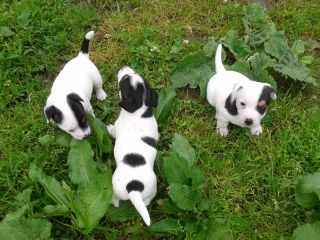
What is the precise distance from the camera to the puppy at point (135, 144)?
3439 mm

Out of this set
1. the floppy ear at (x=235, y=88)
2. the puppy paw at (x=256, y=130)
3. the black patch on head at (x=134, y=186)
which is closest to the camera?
the black patch on head at (x=134, y=186)

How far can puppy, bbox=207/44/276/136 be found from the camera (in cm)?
374

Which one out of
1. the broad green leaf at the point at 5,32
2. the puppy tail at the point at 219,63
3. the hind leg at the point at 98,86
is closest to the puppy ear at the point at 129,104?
the hind leg at the point at 98,86

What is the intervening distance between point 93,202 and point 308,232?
205 centimetres

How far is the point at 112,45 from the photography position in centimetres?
531

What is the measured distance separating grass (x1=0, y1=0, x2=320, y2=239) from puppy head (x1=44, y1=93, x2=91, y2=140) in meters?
0.33

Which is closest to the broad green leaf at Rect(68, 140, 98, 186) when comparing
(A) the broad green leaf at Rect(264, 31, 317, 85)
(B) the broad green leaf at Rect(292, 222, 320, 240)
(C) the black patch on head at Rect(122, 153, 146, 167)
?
(C) the black patch on head at Rect(122, 153, 146, 167)

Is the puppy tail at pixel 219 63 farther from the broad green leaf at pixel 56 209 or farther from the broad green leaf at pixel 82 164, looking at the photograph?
the broad green leaf at pixel 56 209

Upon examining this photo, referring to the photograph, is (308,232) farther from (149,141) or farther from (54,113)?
(54,113)

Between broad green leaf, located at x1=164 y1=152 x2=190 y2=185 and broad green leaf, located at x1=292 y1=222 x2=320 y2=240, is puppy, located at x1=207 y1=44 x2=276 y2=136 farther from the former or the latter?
broad green leaf, located at x1=292 y1=222 x2=320 y2=240

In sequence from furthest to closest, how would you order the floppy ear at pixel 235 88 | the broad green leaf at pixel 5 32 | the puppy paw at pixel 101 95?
the broad green leaf at pixel 5 32 < the puppy paw at pixel 101 95 < the floppy ear at pixel 235 88

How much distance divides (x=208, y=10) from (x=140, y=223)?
3.53 m

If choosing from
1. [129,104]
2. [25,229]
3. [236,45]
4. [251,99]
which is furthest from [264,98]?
[25,229]

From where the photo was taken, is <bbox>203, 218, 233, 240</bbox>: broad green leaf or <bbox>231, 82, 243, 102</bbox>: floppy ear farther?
<bbox>231, 82, 243, 102</bbox>: floppy ear
